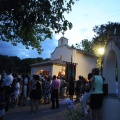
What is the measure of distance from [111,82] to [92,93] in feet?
7.62

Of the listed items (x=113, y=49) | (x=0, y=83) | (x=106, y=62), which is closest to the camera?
(x=113, y=49)

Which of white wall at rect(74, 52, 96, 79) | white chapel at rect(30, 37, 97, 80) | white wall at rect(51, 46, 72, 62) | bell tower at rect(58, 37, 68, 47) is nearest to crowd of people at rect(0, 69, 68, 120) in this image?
white chapel at rect(30, 37, 97, 80)

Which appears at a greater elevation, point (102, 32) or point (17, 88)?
point (102, 32)

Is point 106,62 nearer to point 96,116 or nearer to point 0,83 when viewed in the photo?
point 96,116

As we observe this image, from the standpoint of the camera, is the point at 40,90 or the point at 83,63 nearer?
the point at 40,90

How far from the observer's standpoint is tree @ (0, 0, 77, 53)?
1666cm

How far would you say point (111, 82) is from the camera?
1157cm

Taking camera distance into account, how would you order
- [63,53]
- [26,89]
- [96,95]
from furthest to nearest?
[63,53]
[26,89]
[96,95]

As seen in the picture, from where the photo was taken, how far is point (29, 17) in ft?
58.9

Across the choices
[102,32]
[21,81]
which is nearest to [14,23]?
[21,81]

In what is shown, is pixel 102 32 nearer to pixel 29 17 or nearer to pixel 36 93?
pixel 29 17

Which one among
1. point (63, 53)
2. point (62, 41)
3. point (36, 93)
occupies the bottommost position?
point (36, 93)

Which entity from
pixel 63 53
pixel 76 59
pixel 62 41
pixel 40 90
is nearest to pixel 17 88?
pixel 40 90

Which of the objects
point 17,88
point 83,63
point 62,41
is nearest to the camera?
point 17,88
